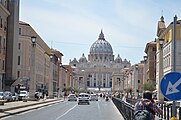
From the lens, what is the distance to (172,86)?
11.0 m

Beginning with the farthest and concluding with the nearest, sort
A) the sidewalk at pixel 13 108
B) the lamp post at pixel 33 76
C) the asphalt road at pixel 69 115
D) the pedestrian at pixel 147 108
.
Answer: the lamp post at pixel 33 76 < the sidewalk at pixel 13 108 < the asphalt road at pixel 69 115 < the pedestrian at pixel 147 108

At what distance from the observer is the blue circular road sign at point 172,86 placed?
1100 centimetres

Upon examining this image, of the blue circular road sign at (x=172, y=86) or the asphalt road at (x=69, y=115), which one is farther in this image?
the asphalt road at (x=69, y=115)

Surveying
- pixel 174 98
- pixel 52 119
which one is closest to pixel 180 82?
pixel 174 98

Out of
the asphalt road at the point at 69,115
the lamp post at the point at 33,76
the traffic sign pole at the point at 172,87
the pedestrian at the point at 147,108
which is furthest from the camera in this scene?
the lamp post at the point at 33,76

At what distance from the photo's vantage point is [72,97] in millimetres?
85000

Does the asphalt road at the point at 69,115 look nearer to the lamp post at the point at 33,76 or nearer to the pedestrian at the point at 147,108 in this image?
the lamp post at the point at 33,76

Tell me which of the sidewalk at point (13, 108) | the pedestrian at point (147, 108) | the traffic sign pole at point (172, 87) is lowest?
the sidewalk at point (13, 108)

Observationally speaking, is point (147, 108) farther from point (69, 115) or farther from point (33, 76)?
point (33, 76)

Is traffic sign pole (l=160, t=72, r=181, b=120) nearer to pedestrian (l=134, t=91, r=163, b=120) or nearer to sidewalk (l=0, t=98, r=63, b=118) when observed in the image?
pedestrian (l=134, t=91, r=163, b=120)

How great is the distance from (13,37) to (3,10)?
802 centimetres

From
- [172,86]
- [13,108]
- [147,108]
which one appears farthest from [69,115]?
[172,86]

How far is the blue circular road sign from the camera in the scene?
36.1ft

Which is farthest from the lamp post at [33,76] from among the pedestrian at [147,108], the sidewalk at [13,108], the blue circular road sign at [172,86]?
the blue circular road sign at [172,86]
